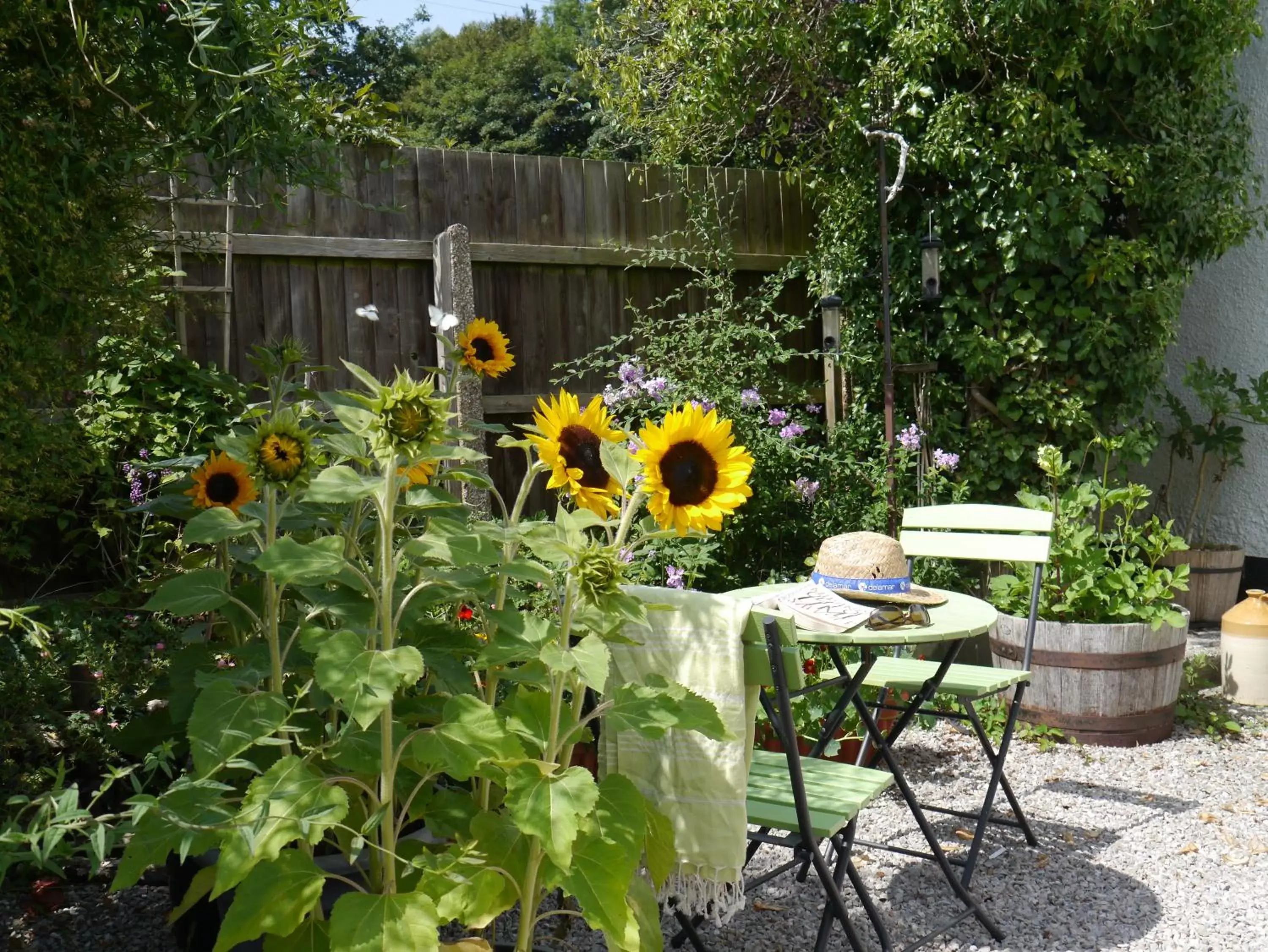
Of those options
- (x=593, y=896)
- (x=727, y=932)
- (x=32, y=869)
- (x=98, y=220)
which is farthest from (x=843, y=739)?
(x=98, y=220)

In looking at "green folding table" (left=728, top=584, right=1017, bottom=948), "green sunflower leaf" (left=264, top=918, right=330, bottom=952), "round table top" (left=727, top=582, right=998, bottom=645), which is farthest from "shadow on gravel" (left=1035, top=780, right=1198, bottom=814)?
"green sunflower leaf" (left=264, top=918, right=330, bottom=952)

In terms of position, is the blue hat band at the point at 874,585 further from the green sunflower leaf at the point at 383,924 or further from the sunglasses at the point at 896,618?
the green sunflower leaf at the point at 383,924

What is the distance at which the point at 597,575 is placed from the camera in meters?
1.77

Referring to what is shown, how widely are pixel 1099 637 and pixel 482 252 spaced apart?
3.11 metres

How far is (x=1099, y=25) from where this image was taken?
198 inches

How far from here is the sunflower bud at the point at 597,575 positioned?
1.77 metres

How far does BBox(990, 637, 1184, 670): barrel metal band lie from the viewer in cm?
420

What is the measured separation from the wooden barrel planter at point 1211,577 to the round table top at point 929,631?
345cm

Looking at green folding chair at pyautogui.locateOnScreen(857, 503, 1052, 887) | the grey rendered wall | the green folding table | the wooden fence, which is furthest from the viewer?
the grey rendered wall

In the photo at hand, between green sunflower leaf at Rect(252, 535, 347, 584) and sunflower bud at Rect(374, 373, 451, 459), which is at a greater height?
sunflower bud at Rect(374, 373, 451, 459)

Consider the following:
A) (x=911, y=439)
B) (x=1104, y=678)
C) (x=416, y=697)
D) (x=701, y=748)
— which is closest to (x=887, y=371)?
(x=911, y=439)

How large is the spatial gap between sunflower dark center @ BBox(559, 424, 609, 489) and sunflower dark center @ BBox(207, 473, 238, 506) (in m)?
0.78

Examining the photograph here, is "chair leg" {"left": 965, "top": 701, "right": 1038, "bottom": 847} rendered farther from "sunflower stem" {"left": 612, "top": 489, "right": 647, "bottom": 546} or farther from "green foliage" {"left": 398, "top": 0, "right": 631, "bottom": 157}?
"green foliage" {"left": 398, "top": 0, "right": 631, "bottom": 157}

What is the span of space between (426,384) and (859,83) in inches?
178
